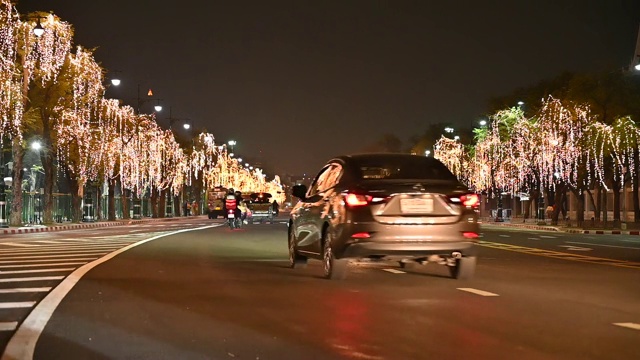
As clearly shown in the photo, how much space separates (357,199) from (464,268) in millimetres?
2440

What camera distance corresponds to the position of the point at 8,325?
1018cm

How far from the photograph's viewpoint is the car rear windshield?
1460cm

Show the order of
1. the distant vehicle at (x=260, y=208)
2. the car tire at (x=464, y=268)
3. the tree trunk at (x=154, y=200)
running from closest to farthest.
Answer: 1. the car tire at (x=464, y=268)
2. the distant vehicle at (x=260, y=208)
3. the tree trunk at (x=154, y=200)

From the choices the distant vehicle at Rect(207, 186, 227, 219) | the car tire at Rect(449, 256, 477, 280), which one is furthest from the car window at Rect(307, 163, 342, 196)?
the distant vehicle at Rect(207, 186, 227, 219)

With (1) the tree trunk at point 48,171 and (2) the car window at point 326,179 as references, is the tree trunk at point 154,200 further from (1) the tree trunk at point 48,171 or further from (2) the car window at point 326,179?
(2) the car window at point 326,179

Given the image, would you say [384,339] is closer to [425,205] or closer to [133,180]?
[425,205]

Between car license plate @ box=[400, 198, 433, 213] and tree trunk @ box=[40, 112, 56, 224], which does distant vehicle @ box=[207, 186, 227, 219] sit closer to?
tree trunk @ box=[40, 112, 56, 224]

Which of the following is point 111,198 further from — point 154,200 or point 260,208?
point 154,200

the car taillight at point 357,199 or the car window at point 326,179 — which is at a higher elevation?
the car window at point 326,179

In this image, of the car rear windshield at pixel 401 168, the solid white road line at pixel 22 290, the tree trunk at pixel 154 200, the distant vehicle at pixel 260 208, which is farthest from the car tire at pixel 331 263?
the tree trunk at pixel 154 200

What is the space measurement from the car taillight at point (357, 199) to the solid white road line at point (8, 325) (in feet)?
17.6

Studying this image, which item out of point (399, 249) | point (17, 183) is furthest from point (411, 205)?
point (17, 183)

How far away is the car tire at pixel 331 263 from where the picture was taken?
46.8 feet

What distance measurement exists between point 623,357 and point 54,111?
49333 mm
